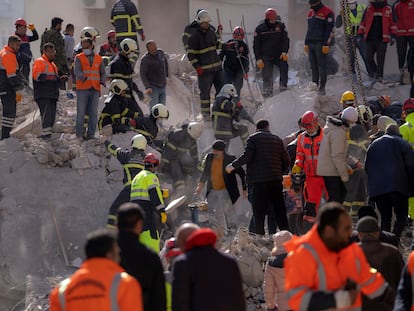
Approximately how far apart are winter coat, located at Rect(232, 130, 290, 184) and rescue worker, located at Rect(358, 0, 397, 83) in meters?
6.08

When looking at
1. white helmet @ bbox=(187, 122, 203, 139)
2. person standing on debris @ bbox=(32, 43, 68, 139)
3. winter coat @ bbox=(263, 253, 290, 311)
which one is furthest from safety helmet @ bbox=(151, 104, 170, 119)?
winter coat @ bbox=(263, 253, 290, 311)

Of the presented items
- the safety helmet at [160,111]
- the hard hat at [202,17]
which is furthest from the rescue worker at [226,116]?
the hard hat at [202,17]

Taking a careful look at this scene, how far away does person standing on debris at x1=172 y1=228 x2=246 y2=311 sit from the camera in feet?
24.5

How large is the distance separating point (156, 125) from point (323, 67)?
375 cm

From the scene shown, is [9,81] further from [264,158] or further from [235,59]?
[264,158]

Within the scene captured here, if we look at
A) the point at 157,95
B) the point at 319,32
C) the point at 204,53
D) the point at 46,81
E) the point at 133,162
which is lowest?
the point at 133,162

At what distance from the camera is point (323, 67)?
18.7 metres

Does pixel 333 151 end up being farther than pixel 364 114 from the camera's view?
No

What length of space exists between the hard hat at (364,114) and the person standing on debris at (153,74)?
4455 millimetres

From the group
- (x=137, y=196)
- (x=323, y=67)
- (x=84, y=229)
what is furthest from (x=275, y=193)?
(x=323, y=67)

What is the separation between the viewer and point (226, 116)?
16547 mm

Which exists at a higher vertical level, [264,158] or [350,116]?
[350,116]

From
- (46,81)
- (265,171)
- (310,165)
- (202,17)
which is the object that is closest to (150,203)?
(265,171)

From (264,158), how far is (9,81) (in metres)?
5.23
